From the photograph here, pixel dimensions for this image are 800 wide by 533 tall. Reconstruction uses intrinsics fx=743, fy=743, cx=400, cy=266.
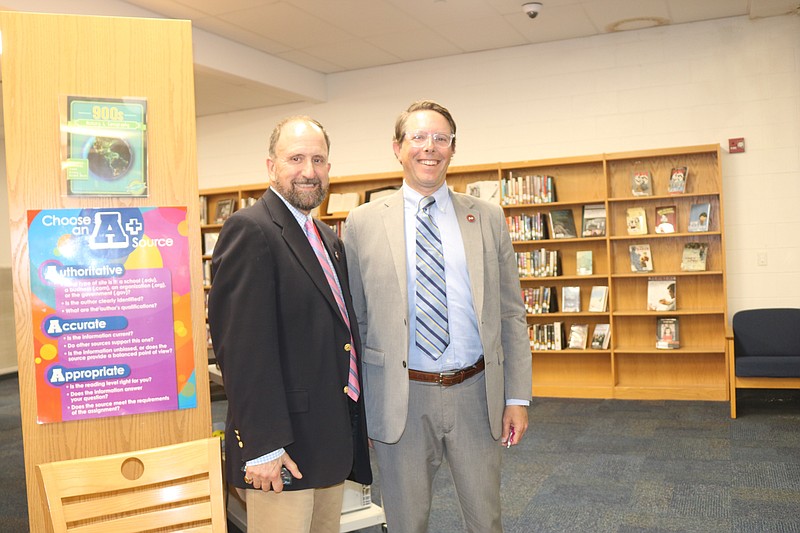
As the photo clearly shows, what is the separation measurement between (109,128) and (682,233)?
5.47m

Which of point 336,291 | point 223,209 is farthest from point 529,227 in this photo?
point 336,291

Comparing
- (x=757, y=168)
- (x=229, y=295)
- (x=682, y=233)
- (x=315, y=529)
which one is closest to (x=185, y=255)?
(x=229, y=295)

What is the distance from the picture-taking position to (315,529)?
2.18 metres

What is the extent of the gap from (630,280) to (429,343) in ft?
16.8

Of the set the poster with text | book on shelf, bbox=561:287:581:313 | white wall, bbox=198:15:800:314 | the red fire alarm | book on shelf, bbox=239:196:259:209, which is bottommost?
book on shelf, bbox=561:287:581:313

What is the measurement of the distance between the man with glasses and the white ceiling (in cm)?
387

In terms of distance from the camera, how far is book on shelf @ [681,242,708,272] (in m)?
6.50

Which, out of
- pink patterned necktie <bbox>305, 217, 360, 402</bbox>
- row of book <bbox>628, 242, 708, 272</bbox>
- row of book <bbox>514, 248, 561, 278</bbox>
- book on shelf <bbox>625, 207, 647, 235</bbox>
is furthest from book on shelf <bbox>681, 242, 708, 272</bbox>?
pink patterned necktie <bbox>305, 217, 360, 402</bbox>

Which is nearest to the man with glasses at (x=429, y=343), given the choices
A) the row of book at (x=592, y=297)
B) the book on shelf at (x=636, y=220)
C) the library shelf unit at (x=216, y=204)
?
the row of book at (x=592, y=297)

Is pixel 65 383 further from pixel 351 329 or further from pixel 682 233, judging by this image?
pixel 682 233

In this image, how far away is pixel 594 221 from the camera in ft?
22.5

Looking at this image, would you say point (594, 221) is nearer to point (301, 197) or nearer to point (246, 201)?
point (246, 201)

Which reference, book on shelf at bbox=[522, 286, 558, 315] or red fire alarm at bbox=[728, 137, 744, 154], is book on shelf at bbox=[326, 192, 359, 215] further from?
red fire alarm at bbox=[728, 137, 744, 154]

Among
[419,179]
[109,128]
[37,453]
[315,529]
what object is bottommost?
[315,529]
